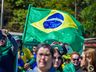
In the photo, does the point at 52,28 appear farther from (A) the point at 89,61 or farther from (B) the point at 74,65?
(A) the point at 89,61

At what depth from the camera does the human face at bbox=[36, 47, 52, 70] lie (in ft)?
18.2

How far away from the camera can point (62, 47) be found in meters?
10.2

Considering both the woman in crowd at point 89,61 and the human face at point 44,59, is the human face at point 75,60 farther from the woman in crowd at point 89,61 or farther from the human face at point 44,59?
the human face at point 44,59

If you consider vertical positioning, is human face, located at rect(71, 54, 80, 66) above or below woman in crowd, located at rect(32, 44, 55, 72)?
below

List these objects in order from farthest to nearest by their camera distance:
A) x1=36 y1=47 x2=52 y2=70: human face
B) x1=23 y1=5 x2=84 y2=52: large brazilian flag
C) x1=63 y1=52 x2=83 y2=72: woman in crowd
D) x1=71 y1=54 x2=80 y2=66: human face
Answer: x1=23 y1=5 x2=84 y2=52: large brazilian flag
x1=71 y1=54 x2=80 y2=66: human face
x1=63 y1=52 x2=83 y2=72: woman in crowd
x1=36 y1=47 x2=52 y2=70: human face

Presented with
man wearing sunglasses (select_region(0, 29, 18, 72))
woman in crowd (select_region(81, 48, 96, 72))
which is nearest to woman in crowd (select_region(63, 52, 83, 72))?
woman in crowd (select_region(81, 48, 96, 72))

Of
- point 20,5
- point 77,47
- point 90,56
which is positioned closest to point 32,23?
point 77,47

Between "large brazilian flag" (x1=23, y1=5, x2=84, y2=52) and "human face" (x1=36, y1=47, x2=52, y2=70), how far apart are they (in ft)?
17.9

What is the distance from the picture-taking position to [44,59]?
561cm

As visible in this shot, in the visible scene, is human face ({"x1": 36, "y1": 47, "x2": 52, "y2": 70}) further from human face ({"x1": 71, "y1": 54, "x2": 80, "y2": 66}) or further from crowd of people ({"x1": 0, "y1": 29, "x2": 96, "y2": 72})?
human face ({"x1": 71, "y1": 54, "x2": 80, "y2": 66})

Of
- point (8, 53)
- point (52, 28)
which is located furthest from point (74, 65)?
point (52, 28)

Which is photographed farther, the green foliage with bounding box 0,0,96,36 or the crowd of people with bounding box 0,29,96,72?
the green foliage with bounding box 0,0,96,36

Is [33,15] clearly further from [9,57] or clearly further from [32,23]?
[9,57]

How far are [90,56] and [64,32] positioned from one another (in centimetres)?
412
